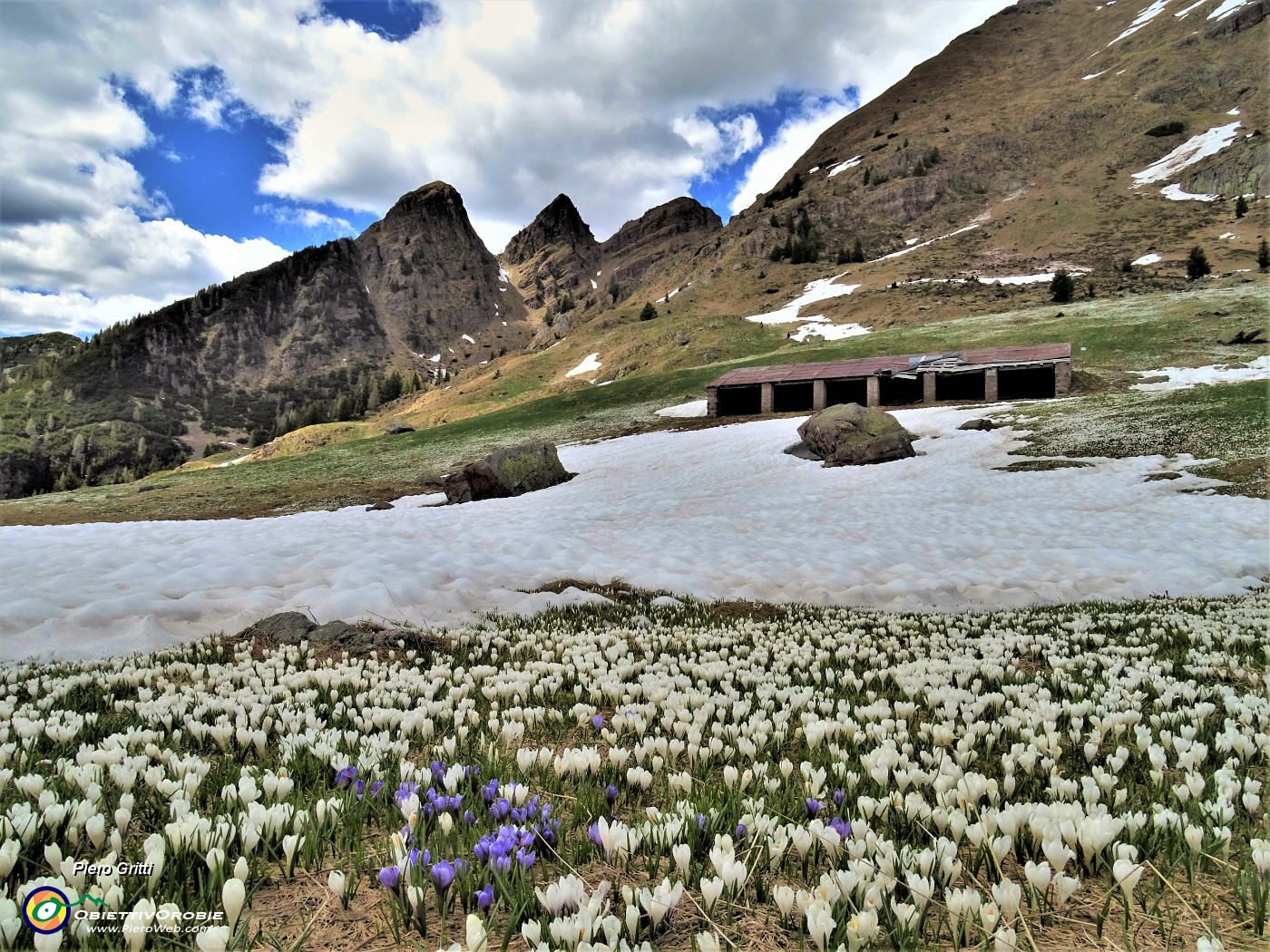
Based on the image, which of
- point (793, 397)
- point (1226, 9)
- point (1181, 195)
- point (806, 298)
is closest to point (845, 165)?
point (1181, 195)

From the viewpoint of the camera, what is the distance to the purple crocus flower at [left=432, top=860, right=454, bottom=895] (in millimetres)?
2496

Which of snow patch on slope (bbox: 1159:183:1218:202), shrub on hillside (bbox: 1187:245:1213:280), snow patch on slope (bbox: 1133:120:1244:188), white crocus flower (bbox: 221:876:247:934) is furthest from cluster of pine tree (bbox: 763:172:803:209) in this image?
white crocus flower (bbox: 221:876:247:934)

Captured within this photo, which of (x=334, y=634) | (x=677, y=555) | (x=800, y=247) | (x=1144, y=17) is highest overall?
(x=1144, y=17)

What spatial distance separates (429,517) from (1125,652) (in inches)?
761

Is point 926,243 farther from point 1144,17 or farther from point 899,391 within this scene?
point 1144,17

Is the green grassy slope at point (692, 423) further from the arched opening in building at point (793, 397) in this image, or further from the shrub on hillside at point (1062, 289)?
the arched opening in building at point (793, 397)

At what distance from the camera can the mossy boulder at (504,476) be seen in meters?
31.6

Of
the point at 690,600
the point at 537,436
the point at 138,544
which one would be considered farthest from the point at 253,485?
the point at 690,600

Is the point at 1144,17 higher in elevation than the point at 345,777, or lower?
higher

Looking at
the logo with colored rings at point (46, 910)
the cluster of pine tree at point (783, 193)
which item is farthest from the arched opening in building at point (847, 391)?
the cluster of pine tree at point (783, 193)

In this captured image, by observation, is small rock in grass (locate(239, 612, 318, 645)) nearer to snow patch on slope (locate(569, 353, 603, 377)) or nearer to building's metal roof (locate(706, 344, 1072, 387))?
building's metal roof (locate(706, 344, 1072, 387))

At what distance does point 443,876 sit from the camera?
2.50 m

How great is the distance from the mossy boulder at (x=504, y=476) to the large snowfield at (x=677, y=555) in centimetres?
435

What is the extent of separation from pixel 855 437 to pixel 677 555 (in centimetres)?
2090
